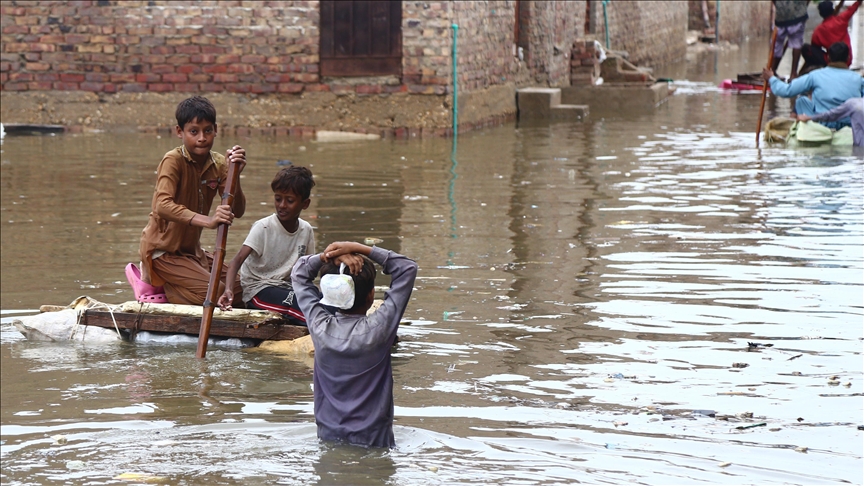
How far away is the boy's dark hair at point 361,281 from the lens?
4535 mm

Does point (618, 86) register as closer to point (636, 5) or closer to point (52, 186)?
point (636, 5)

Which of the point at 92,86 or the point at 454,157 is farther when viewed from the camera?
the point at 92,86

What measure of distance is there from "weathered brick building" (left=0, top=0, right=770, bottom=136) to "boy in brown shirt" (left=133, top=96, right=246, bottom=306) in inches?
363

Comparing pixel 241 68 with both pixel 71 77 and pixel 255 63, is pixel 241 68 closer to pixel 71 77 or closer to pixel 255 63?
pixel 255 63

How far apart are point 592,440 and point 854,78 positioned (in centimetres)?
968

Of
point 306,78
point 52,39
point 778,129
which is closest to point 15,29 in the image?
point 52,39

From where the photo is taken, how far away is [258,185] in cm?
1195

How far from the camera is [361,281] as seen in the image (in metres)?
4.54

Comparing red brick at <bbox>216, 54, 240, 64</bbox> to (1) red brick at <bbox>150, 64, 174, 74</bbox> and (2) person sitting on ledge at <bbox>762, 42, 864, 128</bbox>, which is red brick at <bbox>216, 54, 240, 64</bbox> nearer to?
(1) red brick at <bbox>150, 64, 174, 74</bbox>

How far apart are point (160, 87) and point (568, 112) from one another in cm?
608

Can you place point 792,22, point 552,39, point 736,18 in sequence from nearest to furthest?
point 792,22 < point 552,39 < point 736,18

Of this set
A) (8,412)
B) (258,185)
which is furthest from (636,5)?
(8,412)

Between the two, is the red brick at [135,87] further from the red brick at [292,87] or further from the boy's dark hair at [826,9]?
the boy's dark hair at [826,9]

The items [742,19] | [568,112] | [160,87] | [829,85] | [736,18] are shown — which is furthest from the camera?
[742,19]
